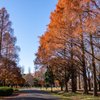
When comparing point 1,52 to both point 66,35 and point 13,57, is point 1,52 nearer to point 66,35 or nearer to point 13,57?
point 13,57

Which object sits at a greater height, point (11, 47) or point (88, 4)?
point (88, 4)

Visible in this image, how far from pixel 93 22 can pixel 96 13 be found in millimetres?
1010

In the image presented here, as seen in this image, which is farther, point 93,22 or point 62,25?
point 62,25

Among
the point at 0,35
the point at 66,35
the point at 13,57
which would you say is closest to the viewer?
the point at 66,35

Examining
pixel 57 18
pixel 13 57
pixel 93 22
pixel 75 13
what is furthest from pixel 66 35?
pixel 13 57

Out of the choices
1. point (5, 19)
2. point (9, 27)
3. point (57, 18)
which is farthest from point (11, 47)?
point (57, 18)

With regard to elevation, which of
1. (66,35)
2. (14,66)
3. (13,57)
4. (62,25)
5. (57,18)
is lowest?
(14,66)

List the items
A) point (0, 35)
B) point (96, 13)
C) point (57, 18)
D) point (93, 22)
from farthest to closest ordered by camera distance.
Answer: point (0, 35), point (57, 18), point (96, 13), point (93, 22)

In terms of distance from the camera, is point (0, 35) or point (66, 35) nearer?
point (66, 35)

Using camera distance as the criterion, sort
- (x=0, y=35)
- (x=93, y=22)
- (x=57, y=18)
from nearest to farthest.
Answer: (x=93, y=22) < (x=57, y=18) < (x=0, y=35)

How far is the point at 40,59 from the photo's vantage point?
1892 centimetres

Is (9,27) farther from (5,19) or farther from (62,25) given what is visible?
(62,25)

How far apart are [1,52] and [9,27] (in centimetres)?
365

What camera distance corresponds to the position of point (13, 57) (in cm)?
1822
